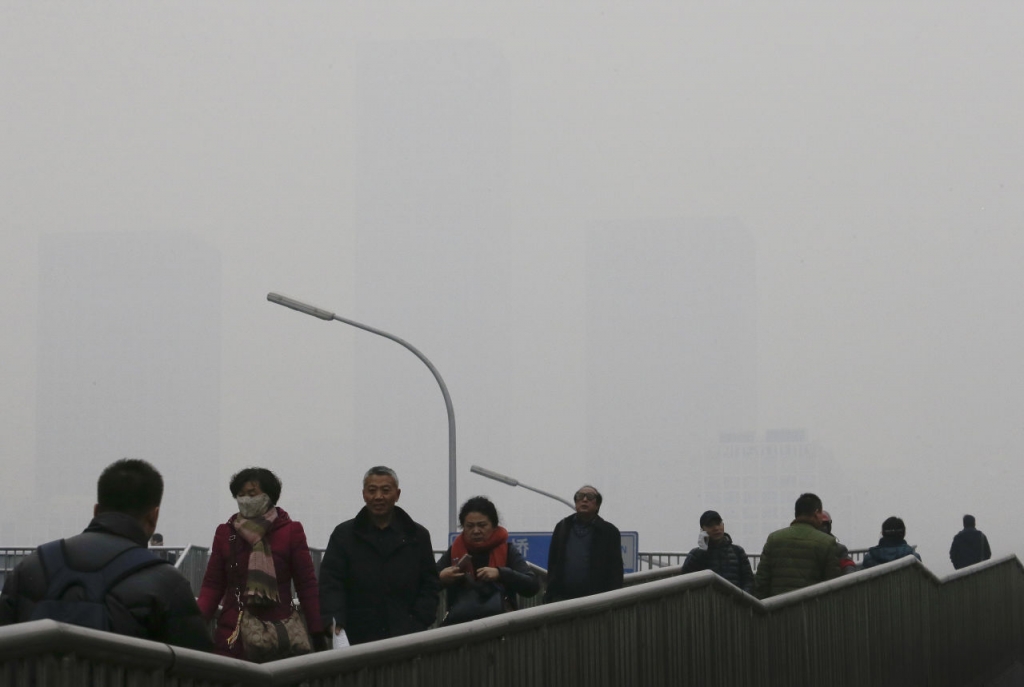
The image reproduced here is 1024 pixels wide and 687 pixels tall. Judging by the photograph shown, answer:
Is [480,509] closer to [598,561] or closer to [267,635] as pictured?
[267,635]

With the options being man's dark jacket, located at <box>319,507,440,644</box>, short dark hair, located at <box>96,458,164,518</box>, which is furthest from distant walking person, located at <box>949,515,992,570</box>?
short dark hair, located at <box>96,458,164,518</box>

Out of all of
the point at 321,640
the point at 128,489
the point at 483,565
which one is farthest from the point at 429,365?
the point at 128,489

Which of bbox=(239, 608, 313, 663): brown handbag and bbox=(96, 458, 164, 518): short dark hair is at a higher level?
bbox=(96, 458, 164, 518): short dark hair

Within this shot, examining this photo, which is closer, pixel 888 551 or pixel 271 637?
pixel 271 637

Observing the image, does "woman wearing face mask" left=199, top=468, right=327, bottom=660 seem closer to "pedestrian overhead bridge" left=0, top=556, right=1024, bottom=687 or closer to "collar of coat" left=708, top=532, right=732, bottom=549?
"pedestrian overhead bridge" left=0, top=556, right=1024, bottom=687

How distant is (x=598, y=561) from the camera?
9945 mm

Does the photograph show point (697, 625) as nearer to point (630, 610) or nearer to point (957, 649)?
point (630, 610)

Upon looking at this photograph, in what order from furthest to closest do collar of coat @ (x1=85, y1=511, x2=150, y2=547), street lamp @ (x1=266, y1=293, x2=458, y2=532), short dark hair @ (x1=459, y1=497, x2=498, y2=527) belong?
1. street lamp @ (x1=266, y1=293, x2=458, y2=532)
2. short dark hair @ (x1=459, y1=497, x2=498, y2=527)
3. collar of coat @ (x1=85, y1=511, x2=150, y2=547)

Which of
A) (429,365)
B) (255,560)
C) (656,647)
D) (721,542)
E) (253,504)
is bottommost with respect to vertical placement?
(656,647)

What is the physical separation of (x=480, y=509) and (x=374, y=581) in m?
0.88

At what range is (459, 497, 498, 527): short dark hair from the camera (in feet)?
27.7

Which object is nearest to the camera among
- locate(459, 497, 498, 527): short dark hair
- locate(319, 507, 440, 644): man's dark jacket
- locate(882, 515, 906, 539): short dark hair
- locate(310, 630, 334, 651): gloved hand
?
locate(310, 630, 334, 651): gloved hand

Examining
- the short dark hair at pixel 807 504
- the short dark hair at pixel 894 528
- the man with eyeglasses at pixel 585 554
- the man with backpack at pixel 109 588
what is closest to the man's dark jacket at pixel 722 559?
the short dark hair at pixel 807 504

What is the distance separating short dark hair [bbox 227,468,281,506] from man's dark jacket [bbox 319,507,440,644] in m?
0.51
